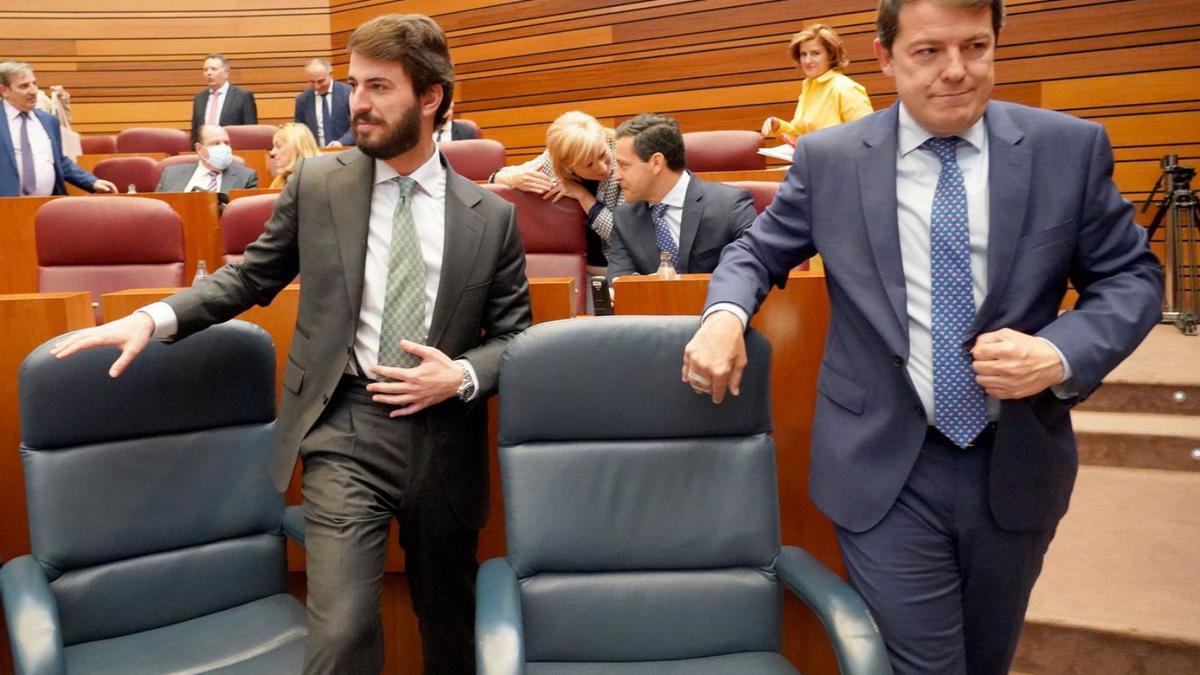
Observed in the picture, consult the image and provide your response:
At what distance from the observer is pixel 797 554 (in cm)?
103

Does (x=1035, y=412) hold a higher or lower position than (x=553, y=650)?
higher

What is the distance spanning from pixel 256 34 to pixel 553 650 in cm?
645

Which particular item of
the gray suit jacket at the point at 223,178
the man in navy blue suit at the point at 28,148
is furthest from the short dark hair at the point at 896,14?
the man in navy blue suit at the point at 28,148

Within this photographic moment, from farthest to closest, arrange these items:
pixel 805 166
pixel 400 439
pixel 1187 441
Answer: pixel 1187 441
pixel 400 439
pixel 805 166

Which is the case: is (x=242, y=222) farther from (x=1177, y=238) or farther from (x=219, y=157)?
(x=1177, y=238)

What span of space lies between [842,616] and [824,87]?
2893mm

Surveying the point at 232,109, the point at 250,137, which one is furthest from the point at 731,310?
the point at 232,109

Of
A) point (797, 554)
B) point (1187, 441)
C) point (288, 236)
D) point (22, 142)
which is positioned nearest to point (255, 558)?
point (288, 236)

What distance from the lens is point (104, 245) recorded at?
2312 millimetres

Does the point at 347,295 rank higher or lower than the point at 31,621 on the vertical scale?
higher

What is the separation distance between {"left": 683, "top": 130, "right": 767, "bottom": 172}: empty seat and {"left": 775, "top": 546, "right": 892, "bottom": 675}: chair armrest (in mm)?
2582

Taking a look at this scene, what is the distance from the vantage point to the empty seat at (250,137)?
502 centimetres

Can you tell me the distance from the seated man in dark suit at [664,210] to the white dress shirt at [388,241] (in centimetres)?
86

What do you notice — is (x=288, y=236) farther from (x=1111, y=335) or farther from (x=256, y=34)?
(x=256, y=34)
